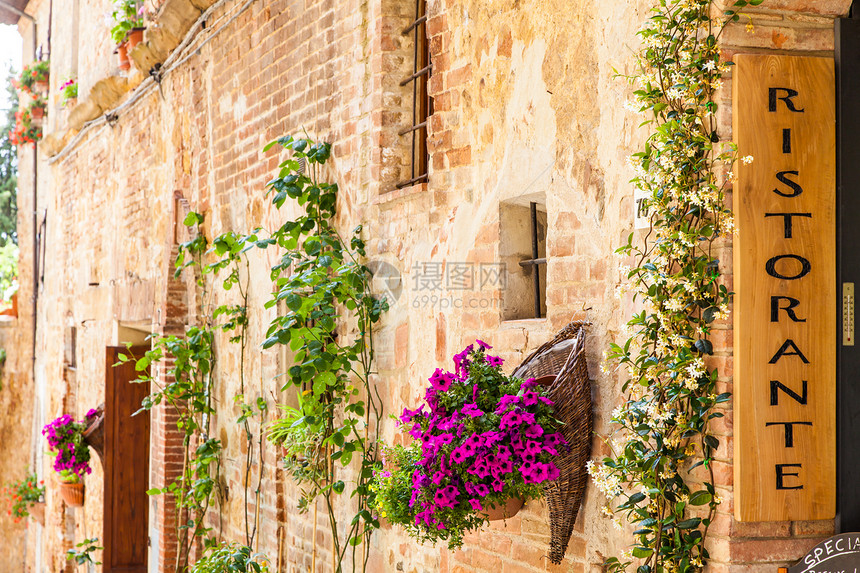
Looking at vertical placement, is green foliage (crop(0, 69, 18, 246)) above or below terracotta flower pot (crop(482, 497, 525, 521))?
above

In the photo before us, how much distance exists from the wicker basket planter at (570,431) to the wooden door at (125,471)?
5.57m

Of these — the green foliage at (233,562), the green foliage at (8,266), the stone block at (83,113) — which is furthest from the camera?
the green foliage at (8,266)

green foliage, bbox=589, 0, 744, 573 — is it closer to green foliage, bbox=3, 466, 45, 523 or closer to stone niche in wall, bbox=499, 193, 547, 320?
stone niche in wall, bbox=499, 193, 547, 320

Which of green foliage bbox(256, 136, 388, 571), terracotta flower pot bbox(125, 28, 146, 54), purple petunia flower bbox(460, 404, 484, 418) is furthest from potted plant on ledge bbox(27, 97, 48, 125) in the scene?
purple petunia flower bbox(460, 404, 484, 418)

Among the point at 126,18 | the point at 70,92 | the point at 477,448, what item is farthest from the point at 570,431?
the point at 70,92

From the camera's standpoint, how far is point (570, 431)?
2.84 meters

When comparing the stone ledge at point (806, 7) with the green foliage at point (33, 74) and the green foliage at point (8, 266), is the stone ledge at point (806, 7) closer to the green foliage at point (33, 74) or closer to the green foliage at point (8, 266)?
the green foliage at point (33, 74)

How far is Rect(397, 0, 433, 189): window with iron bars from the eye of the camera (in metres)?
4.23

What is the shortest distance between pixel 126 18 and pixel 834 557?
7.27 m

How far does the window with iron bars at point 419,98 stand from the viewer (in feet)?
13.9

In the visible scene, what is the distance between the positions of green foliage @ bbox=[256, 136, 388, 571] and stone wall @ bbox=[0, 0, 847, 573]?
119mm

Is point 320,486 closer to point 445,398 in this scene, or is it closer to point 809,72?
point 445,398

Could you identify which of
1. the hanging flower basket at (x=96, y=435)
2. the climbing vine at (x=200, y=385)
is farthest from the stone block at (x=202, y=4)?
the hanging flower basket at (x=96, y=435)

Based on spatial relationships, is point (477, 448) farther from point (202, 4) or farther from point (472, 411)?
point (202, 4)
